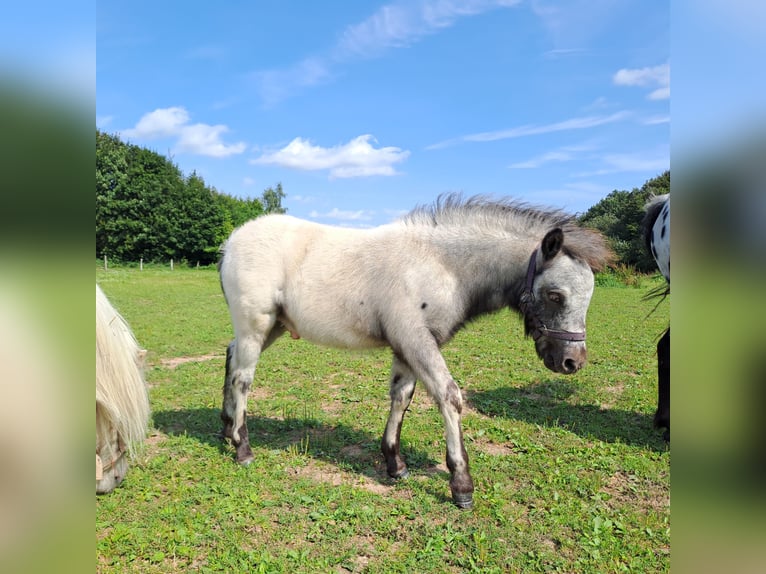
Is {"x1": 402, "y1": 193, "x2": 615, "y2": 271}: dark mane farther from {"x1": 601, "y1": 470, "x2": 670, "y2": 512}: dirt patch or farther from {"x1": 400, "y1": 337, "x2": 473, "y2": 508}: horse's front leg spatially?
{"x1": 601, "y1": 470, "x2": 670, "y2": 512}: dirt patch

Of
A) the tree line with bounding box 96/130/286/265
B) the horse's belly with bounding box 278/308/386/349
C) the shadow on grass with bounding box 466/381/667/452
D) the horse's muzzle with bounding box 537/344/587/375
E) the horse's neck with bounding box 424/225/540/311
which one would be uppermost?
the tree line with bounding box 96/130/286/265

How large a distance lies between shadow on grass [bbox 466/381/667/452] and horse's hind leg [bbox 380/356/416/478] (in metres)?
1.87

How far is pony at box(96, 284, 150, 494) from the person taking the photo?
2863 mm

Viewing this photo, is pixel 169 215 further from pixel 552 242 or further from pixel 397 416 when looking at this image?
pixel 552 242

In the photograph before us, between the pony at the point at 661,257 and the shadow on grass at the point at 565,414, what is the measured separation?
0.25 meters

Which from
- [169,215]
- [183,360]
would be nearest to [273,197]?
[169,215]

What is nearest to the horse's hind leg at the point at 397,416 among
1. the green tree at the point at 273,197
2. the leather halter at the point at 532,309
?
the leather halter at the point at 532,309

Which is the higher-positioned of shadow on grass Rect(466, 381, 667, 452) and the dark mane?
the dark mane

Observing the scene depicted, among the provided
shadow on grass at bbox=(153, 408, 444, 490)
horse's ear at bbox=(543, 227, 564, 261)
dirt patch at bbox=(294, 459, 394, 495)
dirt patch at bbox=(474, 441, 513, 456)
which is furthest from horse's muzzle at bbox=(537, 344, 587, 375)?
dirt patch at bbox=(294, 459, 394, 495)

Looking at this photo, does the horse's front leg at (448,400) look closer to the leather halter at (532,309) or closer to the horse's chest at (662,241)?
the leather halter at (532,309)
